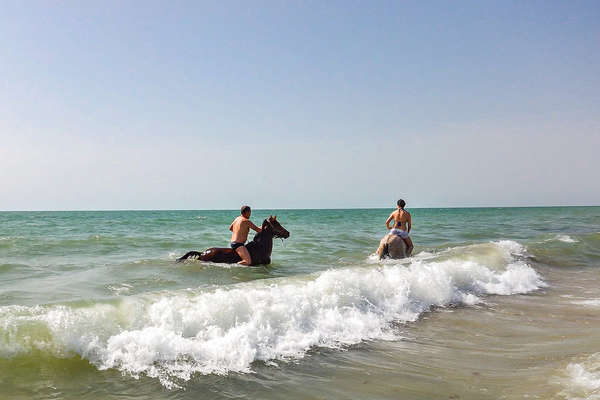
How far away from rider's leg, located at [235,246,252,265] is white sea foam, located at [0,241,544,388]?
4582 mm

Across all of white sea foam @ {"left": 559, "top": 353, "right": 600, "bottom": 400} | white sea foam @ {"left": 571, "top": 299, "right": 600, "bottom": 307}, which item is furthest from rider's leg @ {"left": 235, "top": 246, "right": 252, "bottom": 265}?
white sea foam @ {"left": 559, "top": 353, "right": 600, "bottom": 400}

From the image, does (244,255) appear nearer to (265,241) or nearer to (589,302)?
(265,241)

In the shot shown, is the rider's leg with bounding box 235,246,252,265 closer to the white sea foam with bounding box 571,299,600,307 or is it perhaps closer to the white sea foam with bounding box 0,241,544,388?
the white sea foam with bounding box 0,241,544,388

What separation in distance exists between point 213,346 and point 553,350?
165 inches

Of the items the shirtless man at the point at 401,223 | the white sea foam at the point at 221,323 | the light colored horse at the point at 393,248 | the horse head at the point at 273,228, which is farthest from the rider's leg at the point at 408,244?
the white sea foam at the point at 221,323

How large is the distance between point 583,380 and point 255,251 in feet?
30.9

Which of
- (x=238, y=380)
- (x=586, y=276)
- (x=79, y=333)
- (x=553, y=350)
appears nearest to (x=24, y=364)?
(x=79, y=333)

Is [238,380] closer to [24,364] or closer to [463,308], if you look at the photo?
[24,364]

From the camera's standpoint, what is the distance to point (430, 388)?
13.3ft

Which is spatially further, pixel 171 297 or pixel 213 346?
pixel 171 297

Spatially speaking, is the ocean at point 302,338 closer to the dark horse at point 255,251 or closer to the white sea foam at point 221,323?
the white sea foam at point 221,323

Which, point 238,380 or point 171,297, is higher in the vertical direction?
point 171,297

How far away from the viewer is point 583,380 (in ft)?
13.2

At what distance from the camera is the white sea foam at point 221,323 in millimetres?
4680
